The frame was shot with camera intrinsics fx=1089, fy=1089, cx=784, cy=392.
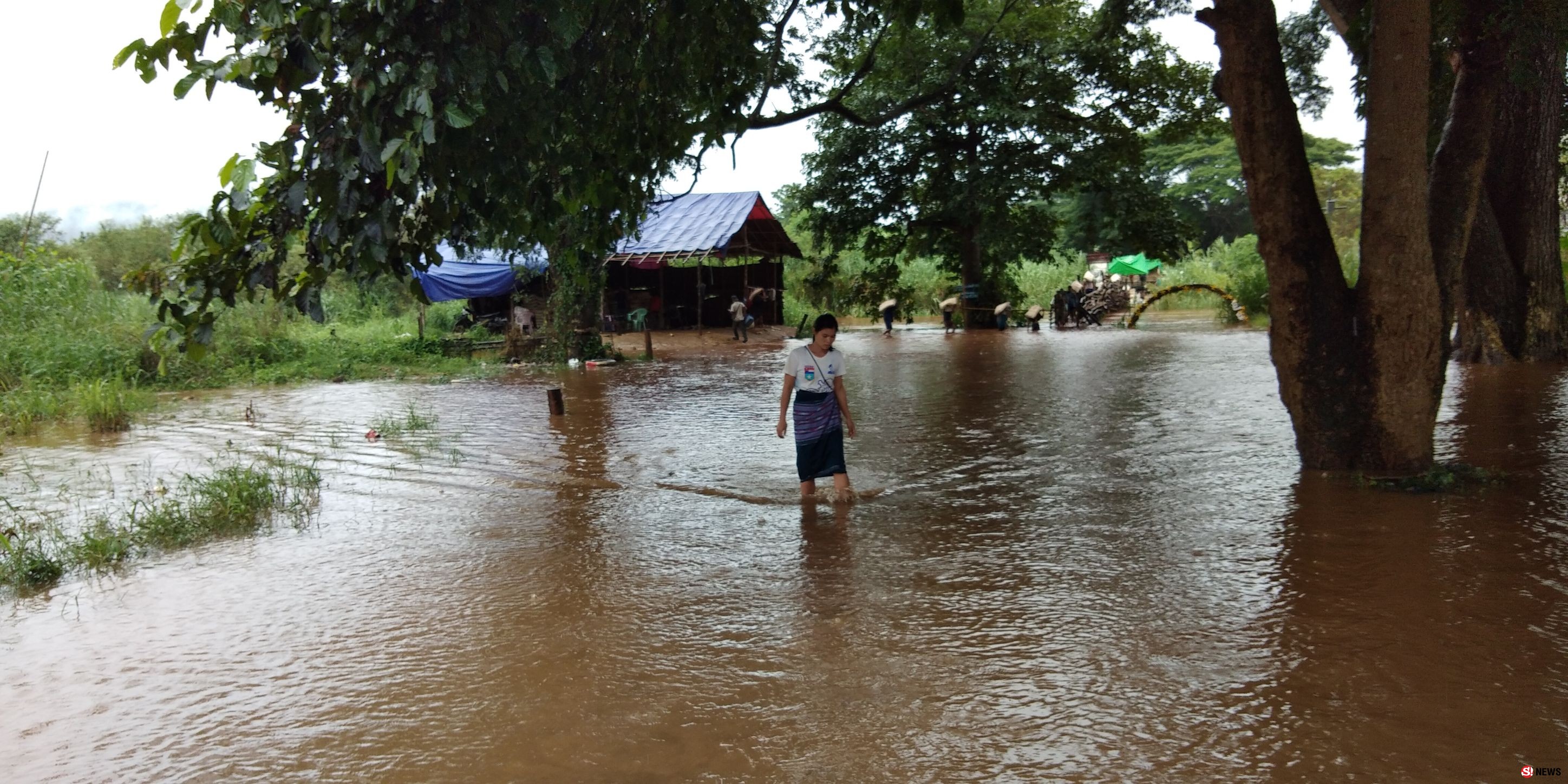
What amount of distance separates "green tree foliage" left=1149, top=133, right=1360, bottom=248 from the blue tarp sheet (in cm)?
2462

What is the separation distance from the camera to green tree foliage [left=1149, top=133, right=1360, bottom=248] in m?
46.7

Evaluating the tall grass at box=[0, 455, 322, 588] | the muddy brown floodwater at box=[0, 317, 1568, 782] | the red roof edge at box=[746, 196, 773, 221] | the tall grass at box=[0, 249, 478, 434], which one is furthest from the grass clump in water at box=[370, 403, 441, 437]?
the red roof edge at box=[746, 196, 773, 221]

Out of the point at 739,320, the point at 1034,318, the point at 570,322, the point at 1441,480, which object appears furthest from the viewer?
the point at 1034,318

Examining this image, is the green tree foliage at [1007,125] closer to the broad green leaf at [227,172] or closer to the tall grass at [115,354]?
the tall grass at [115,354]

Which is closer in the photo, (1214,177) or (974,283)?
(974,283)

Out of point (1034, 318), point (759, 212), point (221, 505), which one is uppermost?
point (759, 212)

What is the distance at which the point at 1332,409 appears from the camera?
8.16m

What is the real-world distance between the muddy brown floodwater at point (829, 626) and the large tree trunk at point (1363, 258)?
0.57 meters

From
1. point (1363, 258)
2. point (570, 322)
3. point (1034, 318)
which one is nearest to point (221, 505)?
point (1363, 258)

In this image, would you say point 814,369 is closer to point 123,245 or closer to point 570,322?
point 570,322

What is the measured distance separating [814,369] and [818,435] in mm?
484

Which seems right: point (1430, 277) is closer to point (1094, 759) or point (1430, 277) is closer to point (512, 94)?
point (1094, 759)

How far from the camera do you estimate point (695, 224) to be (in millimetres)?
28578

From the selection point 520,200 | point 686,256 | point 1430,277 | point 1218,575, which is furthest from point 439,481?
point 686,256
